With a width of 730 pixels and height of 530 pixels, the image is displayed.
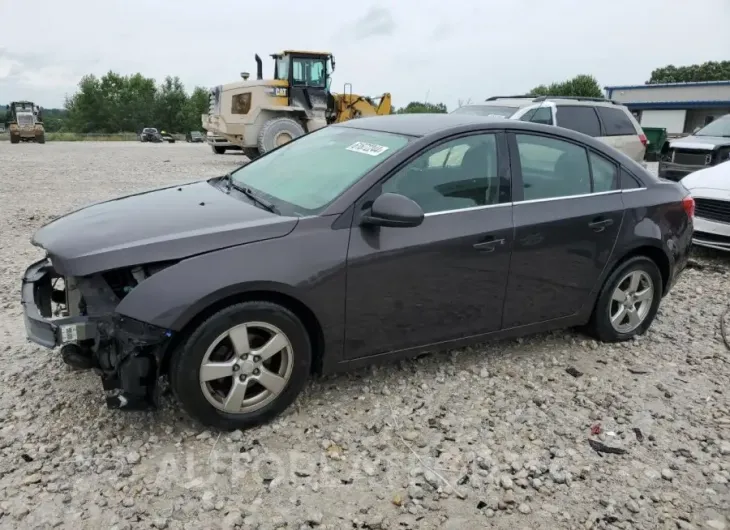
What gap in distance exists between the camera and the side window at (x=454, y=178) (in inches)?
139

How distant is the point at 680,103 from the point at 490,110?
39.2m

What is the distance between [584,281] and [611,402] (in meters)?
0.85

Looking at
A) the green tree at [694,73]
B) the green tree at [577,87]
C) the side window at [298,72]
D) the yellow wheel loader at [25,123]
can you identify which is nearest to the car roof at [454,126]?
the side window at [298,72]

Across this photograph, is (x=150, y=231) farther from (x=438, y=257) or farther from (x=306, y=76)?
(x=306, y=76)

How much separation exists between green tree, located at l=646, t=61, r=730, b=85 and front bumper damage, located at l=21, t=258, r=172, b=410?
3218 inches

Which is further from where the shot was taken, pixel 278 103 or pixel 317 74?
pixel 317 74

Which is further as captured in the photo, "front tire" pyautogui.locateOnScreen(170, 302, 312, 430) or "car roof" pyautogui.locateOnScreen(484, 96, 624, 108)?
"car roof" pyautogui.locateOnScreen(484, 96, 624, 108)

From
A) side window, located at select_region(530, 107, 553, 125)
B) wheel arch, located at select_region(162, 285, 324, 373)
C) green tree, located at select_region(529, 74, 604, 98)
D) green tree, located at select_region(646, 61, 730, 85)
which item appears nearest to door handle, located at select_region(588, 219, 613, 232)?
wheel arch, located at select_region(162, 285, 324, 373)

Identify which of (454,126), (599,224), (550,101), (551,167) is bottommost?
(599,224)

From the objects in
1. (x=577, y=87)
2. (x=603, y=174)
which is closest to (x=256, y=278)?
(x=603, y=174)

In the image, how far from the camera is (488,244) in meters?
3.66

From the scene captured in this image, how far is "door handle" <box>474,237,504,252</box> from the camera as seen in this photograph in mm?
3635

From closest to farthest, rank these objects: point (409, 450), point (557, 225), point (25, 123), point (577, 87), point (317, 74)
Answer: point (409, 450) < point (557, 225) < point (317, 74) < point (25, 123) < point (577, 87)

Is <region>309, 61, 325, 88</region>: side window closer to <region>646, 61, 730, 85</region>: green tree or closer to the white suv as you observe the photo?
the white suv
